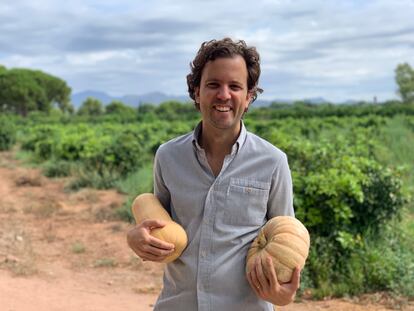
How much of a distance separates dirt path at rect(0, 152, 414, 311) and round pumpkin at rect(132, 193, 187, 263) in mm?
3402

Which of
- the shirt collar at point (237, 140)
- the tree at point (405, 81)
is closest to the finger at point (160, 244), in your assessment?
the shirt collar at point (237, 140)

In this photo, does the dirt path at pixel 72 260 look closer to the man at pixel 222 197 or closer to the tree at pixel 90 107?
the man at pixel 222 197

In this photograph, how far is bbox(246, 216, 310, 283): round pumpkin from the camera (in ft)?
5.75

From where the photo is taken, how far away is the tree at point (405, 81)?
63.2 m

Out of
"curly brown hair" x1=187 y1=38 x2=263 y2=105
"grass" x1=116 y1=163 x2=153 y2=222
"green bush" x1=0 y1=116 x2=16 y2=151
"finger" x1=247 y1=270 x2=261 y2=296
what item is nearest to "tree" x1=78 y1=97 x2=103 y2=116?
"green bush" x1=0 y1=116 x2=16 y2=151

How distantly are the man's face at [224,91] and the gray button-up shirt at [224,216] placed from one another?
0.34 feet

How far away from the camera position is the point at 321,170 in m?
6.38

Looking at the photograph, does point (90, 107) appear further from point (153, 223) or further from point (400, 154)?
point (153, 223)

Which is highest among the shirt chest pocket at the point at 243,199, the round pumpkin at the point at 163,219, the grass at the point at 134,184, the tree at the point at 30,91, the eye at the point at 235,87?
the tree at the point at 30,91

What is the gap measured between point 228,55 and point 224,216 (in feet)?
1.79

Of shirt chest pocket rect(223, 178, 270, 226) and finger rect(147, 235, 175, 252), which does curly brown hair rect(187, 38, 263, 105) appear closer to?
shirt chest pocket rect(223, 178, 270, 226)

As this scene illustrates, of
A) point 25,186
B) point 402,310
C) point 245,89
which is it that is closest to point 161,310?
point 245,89

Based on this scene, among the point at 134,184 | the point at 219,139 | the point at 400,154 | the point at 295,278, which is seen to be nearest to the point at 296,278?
the point at 295,278

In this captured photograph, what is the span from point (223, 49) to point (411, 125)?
18329 mm
